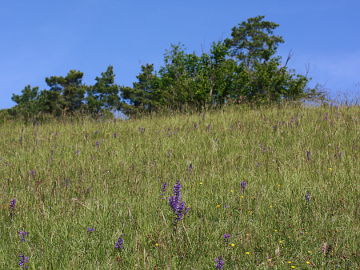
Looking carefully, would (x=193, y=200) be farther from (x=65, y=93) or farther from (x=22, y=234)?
(x=65, y=93)

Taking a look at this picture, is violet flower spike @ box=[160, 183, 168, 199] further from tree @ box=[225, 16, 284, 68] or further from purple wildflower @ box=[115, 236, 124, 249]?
tree @ box=[225, 16, 284, 68]

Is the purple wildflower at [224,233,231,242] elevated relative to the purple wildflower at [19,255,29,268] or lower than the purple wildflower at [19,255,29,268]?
elevated

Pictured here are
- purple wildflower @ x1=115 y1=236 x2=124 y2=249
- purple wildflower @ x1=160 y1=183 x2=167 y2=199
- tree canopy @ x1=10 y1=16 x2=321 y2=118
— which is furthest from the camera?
tree canopy @ x1=10 y1=16 x2=321 y2=118

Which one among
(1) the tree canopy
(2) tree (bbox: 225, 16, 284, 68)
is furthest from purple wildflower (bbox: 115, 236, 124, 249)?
(2) tree (bbox: 225, 16, 284, 68)

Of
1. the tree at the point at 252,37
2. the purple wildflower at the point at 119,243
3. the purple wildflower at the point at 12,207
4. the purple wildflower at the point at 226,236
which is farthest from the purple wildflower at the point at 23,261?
the tree at the point at 252,37

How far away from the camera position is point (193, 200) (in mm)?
3729

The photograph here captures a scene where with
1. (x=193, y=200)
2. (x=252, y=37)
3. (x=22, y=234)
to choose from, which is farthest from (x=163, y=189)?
(x=252, y=37)

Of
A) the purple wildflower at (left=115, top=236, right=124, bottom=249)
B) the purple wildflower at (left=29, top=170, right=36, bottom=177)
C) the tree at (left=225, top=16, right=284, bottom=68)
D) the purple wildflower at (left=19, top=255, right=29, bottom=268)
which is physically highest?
the tree at (left=225, top=16, right=284, bottom=68)

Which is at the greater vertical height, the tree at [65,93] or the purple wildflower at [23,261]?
the tree at [65,93]

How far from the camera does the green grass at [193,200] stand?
2730 mm

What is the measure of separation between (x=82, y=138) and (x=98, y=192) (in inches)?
151

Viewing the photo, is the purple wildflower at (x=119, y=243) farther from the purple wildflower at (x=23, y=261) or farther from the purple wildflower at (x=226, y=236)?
the purple wildflower at (x=226, y=236)

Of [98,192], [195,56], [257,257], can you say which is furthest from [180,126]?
[195,56]

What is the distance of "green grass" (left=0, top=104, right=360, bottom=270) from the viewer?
8.96 ft
